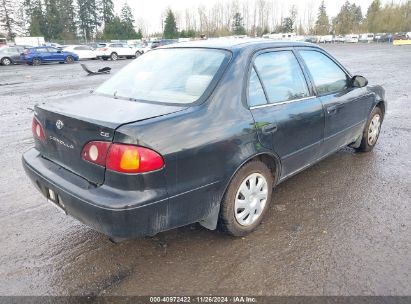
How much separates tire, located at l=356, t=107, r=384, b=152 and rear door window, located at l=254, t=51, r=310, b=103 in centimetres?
187

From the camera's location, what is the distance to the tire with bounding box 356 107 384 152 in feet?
16.4

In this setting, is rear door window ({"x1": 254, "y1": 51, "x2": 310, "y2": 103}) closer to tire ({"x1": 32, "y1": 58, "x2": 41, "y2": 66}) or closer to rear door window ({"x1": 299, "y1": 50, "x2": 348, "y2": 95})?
rear door window ({"x1": 299, "y1": 50, "x2": 348, "y2": 95})

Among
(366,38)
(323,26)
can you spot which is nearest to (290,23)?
(323,26)

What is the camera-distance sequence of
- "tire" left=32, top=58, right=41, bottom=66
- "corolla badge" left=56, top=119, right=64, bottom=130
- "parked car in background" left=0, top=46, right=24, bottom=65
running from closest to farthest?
"corolla badge" left=56, top=119, right=64, bottom=130 < "parked car in background" left=0, top=46, right=24, bottom=65 < "tire" left=32, top=58, right=41, bottom=66

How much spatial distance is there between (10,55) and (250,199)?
2913 centimetres

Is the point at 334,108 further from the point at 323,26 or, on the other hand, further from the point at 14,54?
the point at 323,26

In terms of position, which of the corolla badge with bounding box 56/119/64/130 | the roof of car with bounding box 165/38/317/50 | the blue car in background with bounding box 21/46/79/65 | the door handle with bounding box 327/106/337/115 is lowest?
the blue car in background with bounding box 21/46/79/65

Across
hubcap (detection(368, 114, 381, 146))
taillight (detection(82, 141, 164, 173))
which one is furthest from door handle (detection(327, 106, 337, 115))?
taillight (detection(82, 141, 164, 173))

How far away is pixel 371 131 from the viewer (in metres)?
5.16

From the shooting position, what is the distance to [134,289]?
255 centimetres

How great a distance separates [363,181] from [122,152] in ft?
10.6

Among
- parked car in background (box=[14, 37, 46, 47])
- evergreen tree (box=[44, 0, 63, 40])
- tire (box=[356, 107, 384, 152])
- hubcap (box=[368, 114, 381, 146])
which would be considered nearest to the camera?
tire (box=[356, 107, 384, 152])

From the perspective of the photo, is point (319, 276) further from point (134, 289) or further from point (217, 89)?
point (217, 89)

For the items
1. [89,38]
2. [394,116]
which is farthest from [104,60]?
[89,38]
